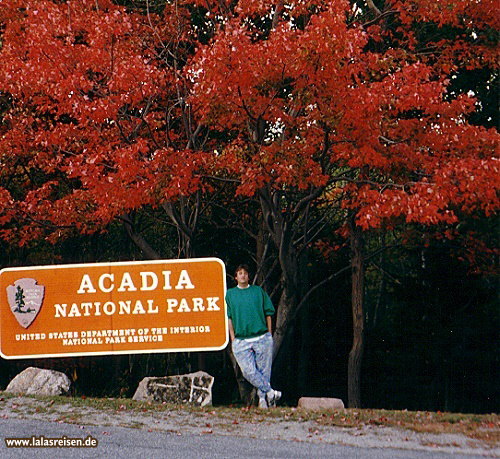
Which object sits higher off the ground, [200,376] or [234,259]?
[234,259]

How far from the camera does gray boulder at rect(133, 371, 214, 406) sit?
47.2ft

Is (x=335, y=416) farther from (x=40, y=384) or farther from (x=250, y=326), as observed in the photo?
(x=40, y=384)

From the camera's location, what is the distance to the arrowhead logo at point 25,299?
1565cm

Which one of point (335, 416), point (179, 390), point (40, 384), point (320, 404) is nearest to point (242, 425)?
point (335, 416)

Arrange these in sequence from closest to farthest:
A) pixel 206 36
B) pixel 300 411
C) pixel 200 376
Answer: pixel 300 411
pixel 200 376
pixel 206 36

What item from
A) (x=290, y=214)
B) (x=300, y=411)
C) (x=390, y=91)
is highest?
(x=390, y=91)

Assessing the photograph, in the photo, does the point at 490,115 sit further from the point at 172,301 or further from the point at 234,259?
the point at 172,301

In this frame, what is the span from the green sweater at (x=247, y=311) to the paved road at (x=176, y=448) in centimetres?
269

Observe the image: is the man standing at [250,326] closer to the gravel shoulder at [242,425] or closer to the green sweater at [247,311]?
the green sweater at [247,311]

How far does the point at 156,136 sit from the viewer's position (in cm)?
1872

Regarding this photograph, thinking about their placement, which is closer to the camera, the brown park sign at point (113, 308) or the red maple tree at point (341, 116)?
the red maple tree at point (341, 116)

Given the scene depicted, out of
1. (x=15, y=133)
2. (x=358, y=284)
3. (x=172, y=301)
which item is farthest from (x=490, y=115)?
(x=15, y=133)

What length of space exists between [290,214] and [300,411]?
7.15 m

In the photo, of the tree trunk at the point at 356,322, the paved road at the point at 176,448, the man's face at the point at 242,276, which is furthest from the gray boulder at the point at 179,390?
the tree trunk at the point at 356,322
